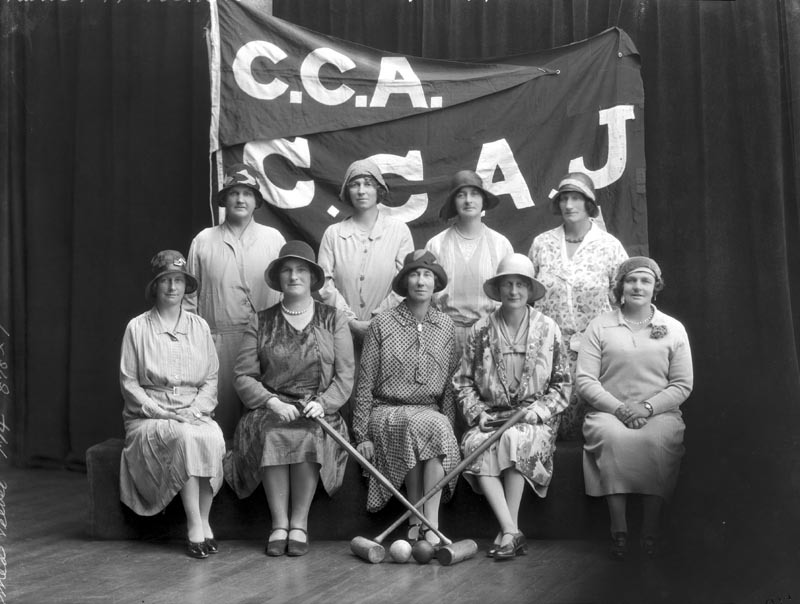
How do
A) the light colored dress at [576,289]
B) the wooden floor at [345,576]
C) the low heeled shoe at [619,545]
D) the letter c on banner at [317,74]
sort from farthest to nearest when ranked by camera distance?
1. the letter c on banner at [317,74]
2. the light colored dress at [576,289]
3. the low heeled shoe at [619,545]
4. the wooden floor at [345,576]

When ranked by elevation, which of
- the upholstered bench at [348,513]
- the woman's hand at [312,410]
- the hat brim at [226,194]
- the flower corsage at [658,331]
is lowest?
the upholstered bench at [348,513]

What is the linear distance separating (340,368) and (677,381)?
1.52 m

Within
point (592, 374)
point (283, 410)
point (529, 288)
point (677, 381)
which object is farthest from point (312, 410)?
point (677, 381)

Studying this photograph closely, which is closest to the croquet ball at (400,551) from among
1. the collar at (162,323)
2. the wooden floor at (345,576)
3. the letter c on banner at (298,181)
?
the wooden floor at (345,576)

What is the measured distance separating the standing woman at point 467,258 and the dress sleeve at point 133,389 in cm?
149

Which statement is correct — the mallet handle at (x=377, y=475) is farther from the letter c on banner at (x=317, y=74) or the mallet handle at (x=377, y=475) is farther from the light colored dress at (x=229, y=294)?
the letter c on banner at (x=317, y=74)

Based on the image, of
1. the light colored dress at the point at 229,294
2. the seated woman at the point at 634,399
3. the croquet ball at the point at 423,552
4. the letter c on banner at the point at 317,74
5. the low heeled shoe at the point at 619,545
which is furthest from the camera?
the letter c on banner at the point at 317,74

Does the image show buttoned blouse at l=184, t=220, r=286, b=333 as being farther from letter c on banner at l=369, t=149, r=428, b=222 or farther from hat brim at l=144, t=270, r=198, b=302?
letter c on banner at l=369, t=149, r=428, b=222

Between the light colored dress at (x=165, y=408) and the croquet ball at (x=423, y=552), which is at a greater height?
the light colored dress at (x=165, y=408)

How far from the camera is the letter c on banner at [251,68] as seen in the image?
232 inches

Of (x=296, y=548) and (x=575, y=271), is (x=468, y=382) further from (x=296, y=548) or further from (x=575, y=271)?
(x=296, y=548)

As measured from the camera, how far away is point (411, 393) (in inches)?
189

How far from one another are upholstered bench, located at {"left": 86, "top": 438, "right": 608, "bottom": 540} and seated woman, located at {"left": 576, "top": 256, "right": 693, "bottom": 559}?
0.46 feet

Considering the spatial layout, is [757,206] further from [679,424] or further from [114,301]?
[114,301]
